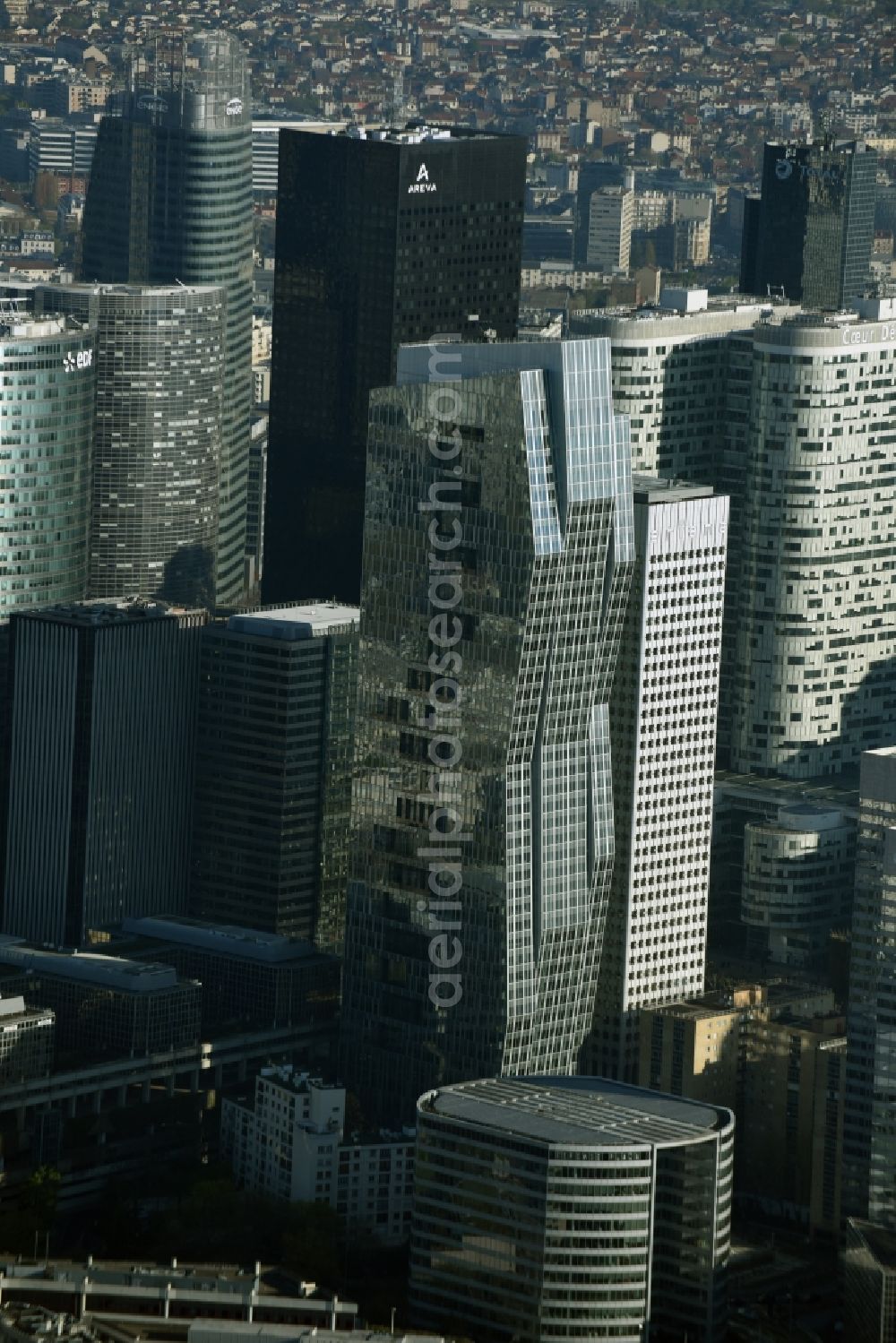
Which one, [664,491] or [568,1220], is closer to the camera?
[568,1220]

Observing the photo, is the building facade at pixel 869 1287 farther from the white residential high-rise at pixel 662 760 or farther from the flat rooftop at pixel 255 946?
the flat rooftop at pixel 255 946

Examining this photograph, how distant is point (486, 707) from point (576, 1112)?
57.4ft

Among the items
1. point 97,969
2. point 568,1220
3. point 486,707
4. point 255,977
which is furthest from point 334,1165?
point 255,977

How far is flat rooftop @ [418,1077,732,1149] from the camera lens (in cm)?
16700

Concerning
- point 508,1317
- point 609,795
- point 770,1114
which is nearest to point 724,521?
point 609,795

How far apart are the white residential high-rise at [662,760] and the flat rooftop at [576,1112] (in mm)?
10326

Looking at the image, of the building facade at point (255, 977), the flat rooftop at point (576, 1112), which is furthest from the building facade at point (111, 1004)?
the flat rooftop at point (576, 1112)

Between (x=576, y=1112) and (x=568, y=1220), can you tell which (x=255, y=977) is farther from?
(x=568, y=1220)

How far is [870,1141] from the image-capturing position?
176 metres

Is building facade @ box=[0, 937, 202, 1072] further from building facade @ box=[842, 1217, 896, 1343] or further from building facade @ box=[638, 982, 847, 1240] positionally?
building facade @ box=[842, 1217, 896, 1343]

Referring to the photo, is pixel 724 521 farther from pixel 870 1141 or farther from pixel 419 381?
pixel 870 1141

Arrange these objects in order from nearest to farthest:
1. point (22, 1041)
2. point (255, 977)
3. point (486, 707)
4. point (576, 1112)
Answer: point (576, 1112)
point (486, 707)
point (22, 1041)
point (255, 977)

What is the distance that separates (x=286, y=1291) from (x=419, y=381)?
124 feet

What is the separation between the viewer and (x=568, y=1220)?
16462 centimetres
